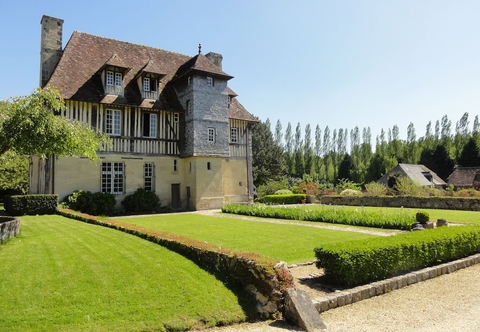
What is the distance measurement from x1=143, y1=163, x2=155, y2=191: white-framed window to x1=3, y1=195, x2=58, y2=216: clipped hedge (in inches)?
220

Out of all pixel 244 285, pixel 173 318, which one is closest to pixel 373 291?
pixel 244 285

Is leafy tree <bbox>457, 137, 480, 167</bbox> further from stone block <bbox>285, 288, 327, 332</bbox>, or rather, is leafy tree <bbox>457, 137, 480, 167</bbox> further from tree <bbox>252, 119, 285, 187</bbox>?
stone block <bbox>285, 288, 327, 332</bbox>

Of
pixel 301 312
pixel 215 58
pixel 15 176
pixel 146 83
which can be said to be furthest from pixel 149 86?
pixel 301 312

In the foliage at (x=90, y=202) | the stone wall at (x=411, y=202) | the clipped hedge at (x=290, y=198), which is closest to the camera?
the foliage at (x=90, y=202)

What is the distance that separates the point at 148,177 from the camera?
69.0ft

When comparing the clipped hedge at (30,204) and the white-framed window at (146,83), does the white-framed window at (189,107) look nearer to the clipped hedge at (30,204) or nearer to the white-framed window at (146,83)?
the white-framed window at (146,83)

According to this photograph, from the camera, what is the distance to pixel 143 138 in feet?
67.6

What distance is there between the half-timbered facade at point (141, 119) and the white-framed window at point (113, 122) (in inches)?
2.2

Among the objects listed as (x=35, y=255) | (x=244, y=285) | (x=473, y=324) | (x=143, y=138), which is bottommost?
(x=473, y=324)

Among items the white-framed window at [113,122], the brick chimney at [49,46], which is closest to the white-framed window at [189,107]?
the white-framed window at [113,122]

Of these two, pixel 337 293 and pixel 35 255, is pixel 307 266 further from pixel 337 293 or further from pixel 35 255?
pixel 35 255

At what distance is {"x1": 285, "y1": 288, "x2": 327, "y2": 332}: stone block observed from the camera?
4.72 meters

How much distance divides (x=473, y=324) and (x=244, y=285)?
3345 mm

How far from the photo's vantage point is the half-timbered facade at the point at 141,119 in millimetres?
18688
